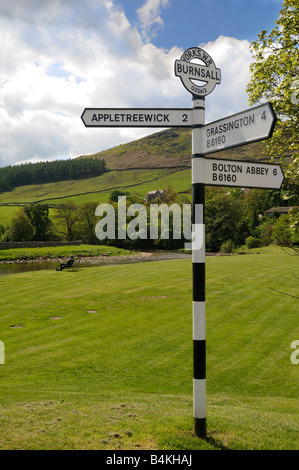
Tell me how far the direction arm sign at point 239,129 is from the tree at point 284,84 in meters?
3.78

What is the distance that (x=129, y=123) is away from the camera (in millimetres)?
6438

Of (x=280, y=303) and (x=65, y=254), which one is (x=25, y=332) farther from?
(x=65, y=254)

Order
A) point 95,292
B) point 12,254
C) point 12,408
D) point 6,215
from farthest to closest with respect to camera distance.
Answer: point 6,215 < point 12,254 < point 95,292 < point 12,408

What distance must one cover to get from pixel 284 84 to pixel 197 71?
12.2ft

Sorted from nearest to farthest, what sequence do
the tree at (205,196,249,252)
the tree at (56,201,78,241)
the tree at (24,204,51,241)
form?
the tree at (205,196,249,252), the tree at (24,204,51,241), the tree at (56,201,78,241)

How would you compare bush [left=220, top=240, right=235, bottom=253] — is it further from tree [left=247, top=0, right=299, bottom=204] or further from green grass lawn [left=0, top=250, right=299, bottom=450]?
tree [left=247, top=0, right=299, bottom=204]

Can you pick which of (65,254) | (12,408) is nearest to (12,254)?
(65,254)

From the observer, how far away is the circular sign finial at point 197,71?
6078 mm

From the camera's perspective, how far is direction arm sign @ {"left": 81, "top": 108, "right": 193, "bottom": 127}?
6.36 meters

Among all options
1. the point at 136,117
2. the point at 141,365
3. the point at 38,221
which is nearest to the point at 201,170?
the point at 136,117

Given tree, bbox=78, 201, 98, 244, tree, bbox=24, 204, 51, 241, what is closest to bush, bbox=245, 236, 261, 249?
tree, bbox=78, 201, 98, 244

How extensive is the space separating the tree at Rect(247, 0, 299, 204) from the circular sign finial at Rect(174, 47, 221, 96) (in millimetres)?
3293

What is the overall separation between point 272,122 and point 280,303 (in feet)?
68.2
